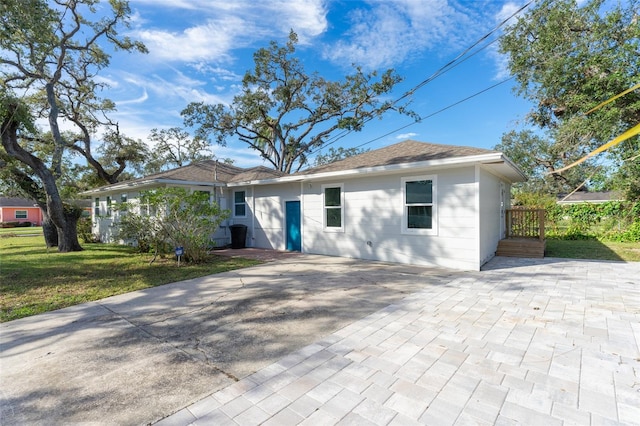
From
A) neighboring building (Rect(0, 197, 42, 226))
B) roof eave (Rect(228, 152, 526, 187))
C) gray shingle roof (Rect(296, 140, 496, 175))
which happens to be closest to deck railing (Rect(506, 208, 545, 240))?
roof eave (Rect(228, 152, 526, 187))

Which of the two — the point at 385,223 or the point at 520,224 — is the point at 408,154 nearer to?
the point at 385,223

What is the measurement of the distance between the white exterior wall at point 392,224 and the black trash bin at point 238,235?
10.1ft

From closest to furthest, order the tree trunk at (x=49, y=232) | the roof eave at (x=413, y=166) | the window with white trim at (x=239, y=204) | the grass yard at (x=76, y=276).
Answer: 1. the grass yard at (x=76, y=276)
2. the roof eave at (x=413, y=166)
3. the window with white trim at (x=239, y=204)
4. the tree trunk at (x=49, y=232)

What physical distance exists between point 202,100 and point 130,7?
718 cm

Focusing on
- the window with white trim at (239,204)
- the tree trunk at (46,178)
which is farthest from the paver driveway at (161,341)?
the tree trunk at (46,178)

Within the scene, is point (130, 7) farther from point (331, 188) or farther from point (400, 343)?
point (400, 343)

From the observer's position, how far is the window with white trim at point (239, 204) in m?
12.9

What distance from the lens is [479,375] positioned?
2.77 metres

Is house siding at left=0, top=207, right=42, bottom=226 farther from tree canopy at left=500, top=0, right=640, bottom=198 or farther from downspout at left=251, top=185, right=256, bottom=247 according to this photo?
tree canopy at left=500, top=0, right=640, bottom=198

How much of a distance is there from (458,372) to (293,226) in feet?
29.0

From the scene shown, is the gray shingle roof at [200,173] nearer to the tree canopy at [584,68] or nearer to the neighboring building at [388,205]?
the neighboring building at [388,205]

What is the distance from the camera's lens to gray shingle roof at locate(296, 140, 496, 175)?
7676 mm

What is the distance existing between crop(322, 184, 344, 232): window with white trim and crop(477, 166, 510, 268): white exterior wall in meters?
3.94

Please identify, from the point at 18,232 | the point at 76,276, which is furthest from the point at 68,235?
the point at 18,232
